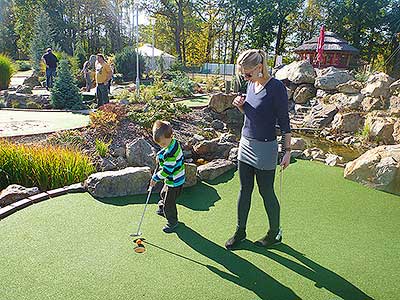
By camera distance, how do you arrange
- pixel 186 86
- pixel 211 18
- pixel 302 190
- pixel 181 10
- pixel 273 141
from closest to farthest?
pixel 273 141 < pixel 302 190 < pixel 186 86 < pixel 181 10 < pixel 211 18

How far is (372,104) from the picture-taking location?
935 cm

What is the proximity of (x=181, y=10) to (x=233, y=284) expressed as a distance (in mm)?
26398

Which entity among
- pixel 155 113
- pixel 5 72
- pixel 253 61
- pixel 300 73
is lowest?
pixel 155 113

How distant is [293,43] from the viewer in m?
27.4

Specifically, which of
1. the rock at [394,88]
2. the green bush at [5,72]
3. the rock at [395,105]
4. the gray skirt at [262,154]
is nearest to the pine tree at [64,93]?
the green bush at [5,72]

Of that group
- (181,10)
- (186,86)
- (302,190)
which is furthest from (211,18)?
(302,190)

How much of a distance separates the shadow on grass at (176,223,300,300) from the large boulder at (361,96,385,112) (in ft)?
26.3

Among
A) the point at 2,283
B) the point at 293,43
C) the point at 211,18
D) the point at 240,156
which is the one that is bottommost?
the point at 2,283

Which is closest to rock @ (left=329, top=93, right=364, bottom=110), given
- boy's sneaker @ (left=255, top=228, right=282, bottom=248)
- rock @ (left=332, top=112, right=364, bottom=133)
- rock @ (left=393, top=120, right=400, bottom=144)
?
rock @ (left=332, top=112, right=364, bottom=133)

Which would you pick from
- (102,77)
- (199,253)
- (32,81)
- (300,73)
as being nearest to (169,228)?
(199,253)

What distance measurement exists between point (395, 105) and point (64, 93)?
826cm

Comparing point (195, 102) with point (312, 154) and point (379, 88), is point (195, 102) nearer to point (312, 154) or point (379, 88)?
point (312, 154)

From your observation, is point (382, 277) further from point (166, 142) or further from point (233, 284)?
point (166, 142)

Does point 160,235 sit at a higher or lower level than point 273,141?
lower
